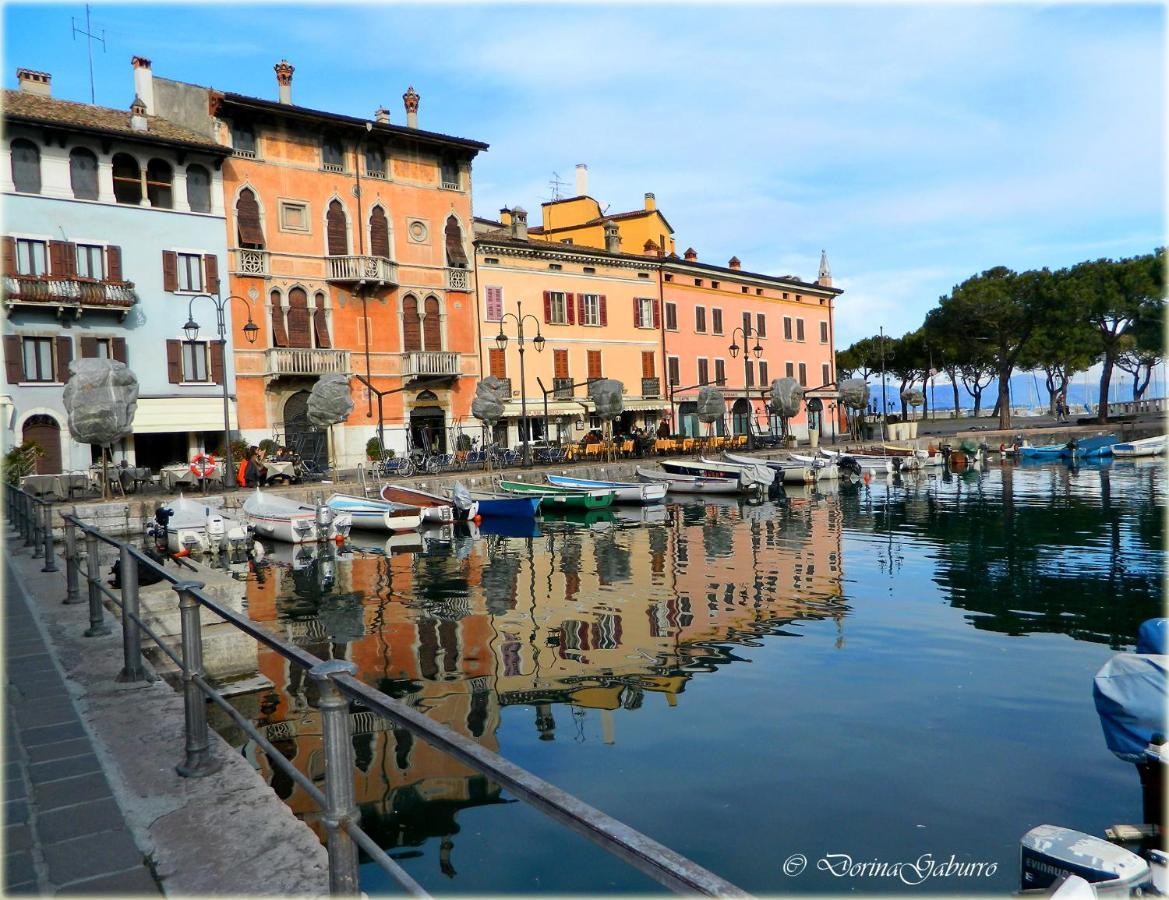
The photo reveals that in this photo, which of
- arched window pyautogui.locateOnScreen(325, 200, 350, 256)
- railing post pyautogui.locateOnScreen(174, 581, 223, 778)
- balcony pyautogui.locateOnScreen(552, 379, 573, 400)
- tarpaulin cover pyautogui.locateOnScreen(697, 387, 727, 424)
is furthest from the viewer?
tarpaulin cover pyautogui.locateOnScreen(697, 387, 727, 424)

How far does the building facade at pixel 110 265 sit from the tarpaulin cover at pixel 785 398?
28607mm

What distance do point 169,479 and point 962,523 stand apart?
80.3 feet

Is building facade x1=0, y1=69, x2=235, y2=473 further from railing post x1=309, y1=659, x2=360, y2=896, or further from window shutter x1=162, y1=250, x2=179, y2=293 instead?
railing post x1=309, y1=659, x2=360, y2=896

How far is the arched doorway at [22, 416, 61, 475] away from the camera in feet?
95.9

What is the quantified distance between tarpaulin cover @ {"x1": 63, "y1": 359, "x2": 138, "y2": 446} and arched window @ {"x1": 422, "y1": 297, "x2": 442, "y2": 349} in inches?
646

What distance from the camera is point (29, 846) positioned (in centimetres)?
373

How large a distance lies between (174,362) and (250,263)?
4.92 metres

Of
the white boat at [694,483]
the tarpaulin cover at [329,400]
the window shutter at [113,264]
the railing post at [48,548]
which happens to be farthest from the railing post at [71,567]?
the white boat at [694,483]

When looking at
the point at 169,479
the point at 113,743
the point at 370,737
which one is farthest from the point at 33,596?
the point at 169,479

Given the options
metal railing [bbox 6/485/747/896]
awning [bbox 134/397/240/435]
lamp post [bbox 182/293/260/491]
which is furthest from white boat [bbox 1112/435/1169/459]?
metal railing [bbox 6/485/747/896]

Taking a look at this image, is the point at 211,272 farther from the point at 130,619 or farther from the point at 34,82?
the point at 130,619

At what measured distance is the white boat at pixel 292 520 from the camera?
2442 centimetres

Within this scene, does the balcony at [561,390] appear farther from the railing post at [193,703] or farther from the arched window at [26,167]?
the railing post at [193,703]

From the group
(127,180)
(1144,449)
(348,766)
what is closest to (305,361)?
(127,180)
